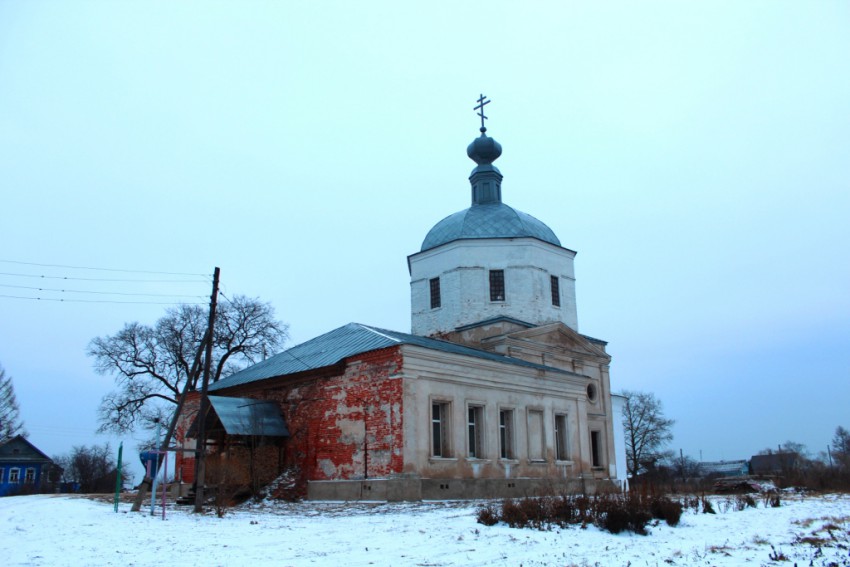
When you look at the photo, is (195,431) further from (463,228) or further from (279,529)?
(463,228)

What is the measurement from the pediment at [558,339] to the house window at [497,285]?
196 centimetres

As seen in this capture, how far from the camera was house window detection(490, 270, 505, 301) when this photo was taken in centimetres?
2820

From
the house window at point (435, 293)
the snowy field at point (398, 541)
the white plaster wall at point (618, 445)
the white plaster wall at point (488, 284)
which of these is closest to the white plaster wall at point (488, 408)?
the snowy field at point (398, 541)

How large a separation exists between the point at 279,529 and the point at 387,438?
676cm

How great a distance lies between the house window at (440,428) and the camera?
65.2 ft

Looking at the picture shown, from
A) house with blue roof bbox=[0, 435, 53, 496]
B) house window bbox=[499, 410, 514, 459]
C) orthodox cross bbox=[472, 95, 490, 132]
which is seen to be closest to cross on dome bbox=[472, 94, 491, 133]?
orthodox cross bbox=[472, 95, 490, 132]

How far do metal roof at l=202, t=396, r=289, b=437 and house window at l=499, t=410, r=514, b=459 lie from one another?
641 centimetres

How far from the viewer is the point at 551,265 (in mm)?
29375

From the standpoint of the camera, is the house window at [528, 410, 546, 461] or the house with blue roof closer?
the house window at [528, 410, 546, 461]

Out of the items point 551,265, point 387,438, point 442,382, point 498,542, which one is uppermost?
point 551,265

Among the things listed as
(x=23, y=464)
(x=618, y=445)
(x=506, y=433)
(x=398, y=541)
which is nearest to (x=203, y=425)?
(x=398, y=541)

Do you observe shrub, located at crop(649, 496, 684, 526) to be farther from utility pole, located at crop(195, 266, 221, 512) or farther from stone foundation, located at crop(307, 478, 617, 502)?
utility pole, located at crop(195, 266, 221, 512)

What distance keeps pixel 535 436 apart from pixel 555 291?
8.00 meters

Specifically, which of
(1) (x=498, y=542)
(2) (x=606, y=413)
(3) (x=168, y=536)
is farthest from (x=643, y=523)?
(2) (x=606, y=413)
